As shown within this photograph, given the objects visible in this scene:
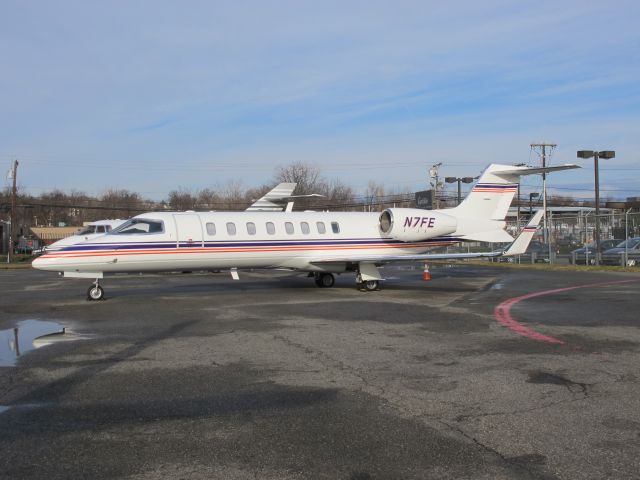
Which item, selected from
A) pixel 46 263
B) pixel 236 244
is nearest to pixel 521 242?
pixel 236 244

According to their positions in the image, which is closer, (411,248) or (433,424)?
(433,424)

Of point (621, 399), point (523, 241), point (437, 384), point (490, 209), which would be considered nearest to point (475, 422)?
point (437, 384)

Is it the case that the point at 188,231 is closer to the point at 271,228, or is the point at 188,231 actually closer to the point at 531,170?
the point at 271,228

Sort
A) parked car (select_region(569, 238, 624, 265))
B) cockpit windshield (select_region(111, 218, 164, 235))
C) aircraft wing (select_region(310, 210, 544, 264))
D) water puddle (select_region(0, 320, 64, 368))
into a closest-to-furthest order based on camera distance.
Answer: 1. water puddle (select_region(0, 320, 64, 368))
2. cockpit windshield (select_region(111, 218, 164, 235))
3. aircraft wing (select_region(310, 210, 544, 264))
4. parked car (select_region(569, 238, 624, 265))

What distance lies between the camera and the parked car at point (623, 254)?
29.1 metres

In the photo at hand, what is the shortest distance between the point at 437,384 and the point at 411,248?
42.8ft

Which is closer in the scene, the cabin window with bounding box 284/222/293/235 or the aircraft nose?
the aircraft nose

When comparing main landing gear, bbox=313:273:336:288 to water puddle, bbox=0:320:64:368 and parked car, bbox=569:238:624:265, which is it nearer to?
water puddle, bbox=0:320:64:368

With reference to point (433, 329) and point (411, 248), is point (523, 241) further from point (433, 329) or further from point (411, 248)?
point (433, 329)

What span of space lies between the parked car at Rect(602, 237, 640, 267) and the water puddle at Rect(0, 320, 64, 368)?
1047 inches

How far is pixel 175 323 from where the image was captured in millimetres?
11312

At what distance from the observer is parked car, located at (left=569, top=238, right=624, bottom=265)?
30.5 meters

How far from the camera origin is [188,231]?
1638 centimetres

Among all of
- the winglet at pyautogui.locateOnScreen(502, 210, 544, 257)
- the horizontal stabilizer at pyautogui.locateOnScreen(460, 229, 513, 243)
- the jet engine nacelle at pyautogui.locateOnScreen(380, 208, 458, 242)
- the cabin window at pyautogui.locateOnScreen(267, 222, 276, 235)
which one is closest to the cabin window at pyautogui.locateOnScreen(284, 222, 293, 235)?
the cabin window at pyautogui.locateOnScreen(267, 222, 276, 235)
